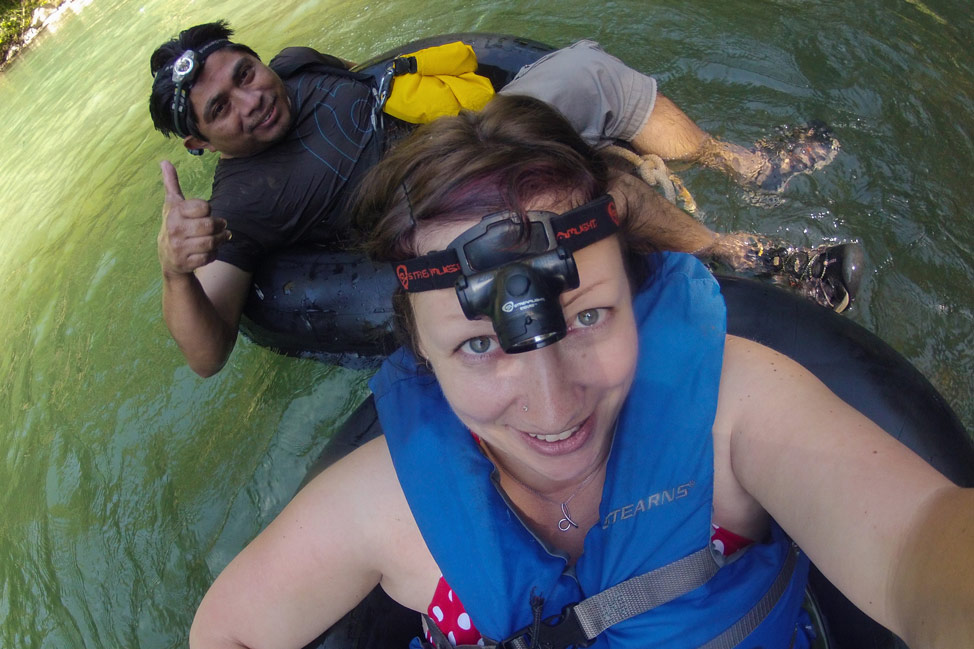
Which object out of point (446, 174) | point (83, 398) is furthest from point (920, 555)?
point (83, 398)

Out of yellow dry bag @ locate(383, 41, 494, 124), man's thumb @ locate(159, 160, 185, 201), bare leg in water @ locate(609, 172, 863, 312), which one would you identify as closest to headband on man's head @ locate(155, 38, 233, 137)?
man's thumb @ locate(159, 160, 185, 201)

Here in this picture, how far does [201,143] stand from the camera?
297 centimetres

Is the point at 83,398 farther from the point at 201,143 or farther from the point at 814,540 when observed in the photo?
the point at 814,540

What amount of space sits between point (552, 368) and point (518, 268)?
0.18 m

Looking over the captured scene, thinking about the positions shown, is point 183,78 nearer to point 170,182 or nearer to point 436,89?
point 170,182

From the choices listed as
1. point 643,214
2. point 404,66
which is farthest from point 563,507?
point 404,66

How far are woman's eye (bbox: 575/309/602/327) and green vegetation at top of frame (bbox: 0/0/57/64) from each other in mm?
10203

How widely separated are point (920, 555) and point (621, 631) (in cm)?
63

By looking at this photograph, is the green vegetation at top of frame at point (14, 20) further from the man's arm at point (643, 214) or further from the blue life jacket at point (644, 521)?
the blue life jacket at point (644, 521)

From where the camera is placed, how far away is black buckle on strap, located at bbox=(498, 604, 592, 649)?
133 centimetres

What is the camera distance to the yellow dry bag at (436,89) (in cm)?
292

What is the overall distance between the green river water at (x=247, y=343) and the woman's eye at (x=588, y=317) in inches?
74.1

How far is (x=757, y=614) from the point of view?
4.39 ft

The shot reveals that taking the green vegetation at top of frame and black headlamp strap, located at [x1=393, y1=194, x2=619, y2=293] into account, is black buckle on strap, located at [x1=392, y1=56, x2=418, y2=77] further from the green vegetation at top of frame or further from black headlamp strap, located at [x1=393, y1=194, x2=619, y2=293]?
the green vegetation at top of frame
